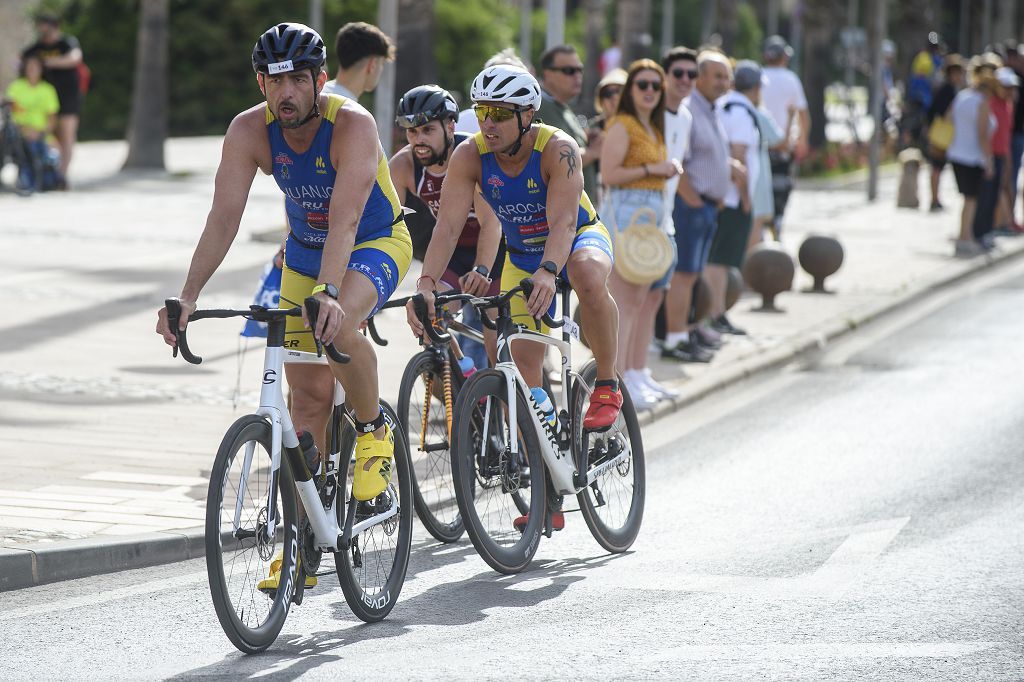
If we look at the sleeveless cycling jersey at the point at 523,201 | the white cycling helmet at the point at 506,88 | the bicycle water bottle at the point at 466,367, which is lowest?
the bicycle water bottle at the point at 466,367

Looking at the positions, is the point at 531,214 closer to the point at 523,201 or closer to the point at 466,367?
the point at 523,201

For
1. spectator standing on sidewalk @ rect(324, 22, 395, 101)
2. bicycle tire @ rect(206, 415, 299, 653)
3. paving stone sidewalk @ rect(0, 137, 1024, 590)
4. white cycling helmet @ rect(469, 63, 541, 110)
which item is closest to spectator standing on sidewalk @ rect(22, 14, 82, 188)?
paving stone sidewalk @ rect(0, 137, 1024, 590)

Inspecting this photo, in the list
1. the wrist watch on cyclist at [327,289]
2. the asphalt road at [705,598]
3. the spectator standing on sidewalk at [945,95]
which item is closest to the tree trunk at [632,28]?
the spectator standing on sidewalk at [945,95]

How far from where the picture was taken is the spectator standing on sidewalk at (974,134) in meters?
18.5

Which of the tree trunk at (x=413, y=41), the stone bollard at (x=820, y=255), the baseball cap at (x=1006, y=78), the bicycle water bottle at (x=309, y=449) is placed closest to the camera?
the bicycle water bottle at (x=309, y=449)

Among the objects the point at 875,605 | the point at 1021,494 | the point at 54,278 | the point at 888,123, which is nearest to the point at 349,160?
the point at 875,605

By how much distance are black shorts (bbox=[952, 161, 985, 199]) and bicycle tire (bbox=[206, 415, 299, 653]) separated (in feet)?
47.3

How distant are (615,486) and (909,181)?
59.0 feet

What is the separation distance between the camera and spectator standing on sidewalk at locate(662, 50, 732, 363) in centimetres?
1157

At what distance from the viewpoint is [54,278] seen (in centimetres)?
1436

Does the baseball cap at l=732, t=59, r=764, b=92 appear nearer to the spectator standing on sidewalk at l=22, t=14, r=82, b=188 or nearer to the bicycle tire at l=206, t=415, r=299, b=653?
the bicycle tire at l=206, t=415, r=299, b=653

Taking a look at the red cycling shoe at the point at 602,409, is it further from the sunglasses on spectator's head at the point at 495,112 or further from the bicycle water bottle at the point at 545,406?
the sunglasses on spectator's head at the point at 495,112

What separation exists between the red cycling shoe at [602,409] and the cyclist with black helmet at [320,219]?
1206 mm

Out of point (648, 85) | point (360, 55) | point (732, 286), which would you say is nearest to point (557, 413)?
point (360, 55)
